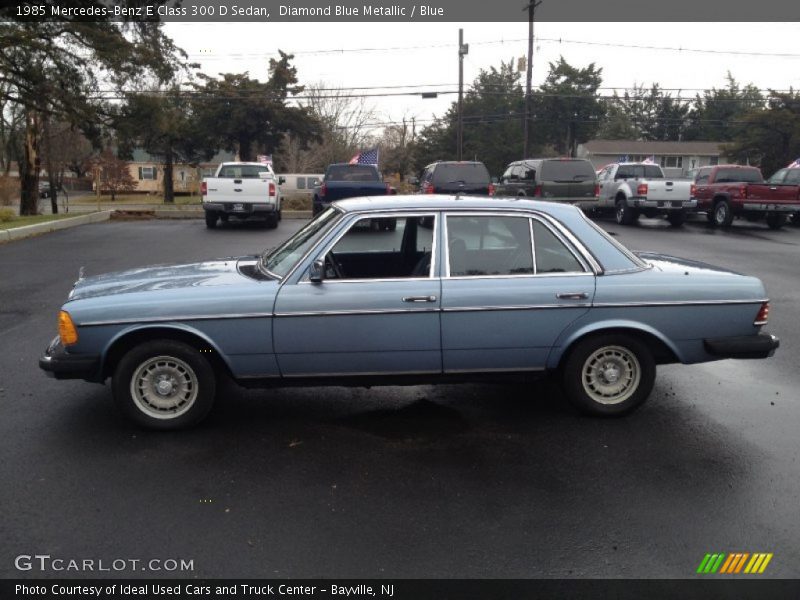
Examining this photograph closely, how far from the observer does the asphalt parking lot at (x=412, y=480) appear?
3377 millimetres

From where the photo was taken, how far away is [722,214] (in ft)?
70.6

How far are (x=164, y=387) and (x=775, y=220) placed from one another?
67.9ft

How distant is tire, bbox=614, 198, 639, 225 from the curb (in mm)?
16407

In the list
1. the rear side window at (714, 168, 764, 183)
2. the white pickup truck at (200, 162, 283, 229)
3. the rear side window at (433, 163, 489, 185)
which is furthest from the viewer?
the rear side window at (714, 168, 764, 183)

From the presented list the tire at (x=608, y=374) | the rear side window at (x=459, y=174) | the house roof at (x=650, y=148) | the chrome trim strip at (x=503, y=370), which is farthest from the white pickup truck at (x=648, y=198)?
the house roof at (x=650, y=148)

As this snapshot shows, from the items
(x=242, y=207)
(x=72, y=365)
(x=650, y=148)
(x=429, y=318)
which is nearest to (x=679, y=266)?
(x=429, y=318)

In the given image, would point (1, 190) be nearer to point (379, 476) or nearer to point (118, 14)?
point (118, 14)

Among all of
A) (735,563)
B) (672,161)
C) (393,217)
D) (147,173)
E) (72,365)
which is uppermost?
(672,161)

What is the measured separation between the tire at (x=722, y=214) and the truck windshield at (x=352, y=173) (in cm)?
1043

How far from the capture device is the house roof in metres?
60.6

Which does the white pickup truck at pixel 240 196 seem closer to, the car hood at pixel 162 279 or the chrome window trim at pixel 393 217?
the car hood at pixel 162 279

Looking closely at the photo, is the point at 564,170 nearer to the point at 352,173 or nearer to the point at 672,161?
the point at 352,173

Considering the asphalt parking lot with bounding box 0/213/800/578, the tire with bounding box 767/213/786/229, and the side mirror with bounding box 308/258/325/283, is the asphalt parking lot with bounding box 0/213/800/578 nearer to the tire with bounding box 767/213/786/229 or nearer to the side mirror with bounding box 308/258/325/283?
the side mirror with bounding box 308/258/325/283

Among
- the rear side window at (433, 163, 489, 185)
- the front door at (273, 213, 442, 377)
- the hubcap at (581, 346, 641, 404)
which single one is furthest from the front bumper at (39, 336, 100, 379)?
the rear side window at (433, 163, 489, 185)
